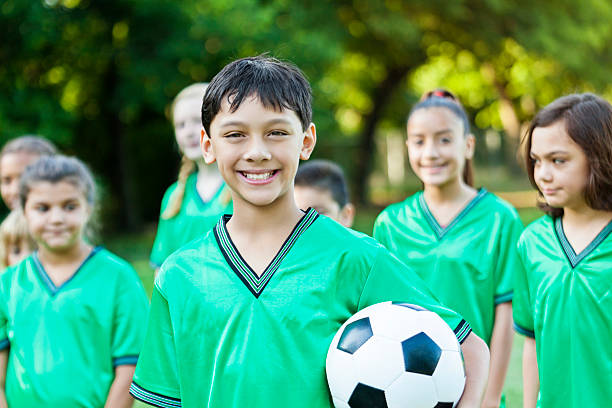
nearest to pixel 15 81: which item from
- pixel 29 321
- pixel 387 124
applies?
pixel 29 321

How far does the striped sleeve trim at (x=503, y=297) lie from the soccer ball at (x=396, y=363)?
1600mm

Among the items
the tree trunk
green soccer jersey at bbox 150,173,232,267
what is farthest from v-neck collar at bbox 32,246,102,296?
the tree trunk

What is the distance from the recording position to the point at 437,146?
11.8 ft

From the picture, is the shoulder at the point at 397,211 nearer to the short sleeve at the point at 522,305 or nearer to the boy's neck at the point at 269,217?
the short sleeve at the point at 522,305

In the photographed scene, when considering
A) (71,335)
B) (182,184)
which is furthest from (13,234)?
(71,335)

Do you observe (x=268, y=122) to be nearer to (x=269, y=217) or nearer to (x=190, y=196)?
(x=269, y=217)

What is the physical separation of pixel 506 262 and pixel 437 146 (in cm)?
66

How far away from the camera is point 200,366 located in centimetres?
206

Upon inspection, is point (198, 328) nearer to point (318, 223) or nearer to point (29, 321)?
point (318, 223)

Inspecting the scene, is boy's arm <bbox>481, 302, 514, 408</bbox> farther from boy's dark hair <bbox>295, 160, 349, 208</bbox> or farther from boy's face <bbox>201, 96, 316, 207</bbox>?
boy's face <bbox>201, 96, 316, 207</bbox>

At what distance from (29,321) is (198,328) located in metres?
1.28

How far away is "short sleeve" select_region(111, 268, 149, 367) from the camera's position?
2.97 metres

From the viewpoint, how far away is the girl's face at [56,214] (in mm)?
3115

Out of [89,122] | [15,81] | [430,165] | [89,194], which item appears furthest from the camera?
[89,122]
